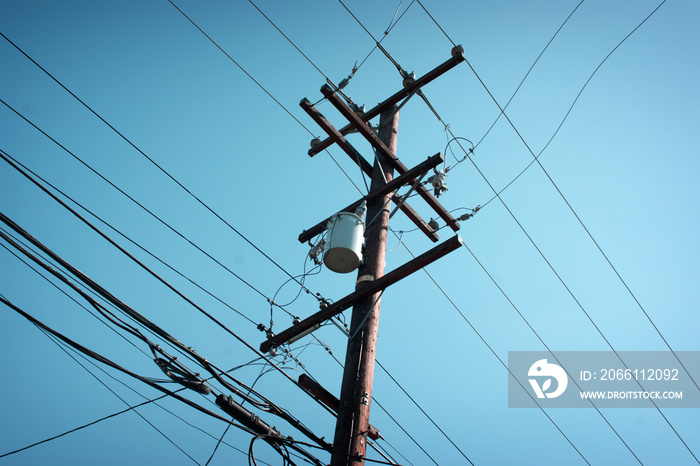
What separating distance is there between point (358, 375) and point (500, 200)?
3.86 m

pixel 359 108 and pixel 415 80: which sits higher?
pixel 415 80

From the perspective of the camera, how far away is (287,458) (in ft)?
18.9

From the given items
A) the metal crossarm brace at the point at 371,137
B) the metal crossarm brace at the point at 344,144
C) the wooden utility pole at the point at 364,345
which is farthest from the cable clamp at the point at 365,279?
the metal crossarm brace at the point at 371,137

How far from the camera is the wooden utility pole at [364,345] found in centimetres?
535

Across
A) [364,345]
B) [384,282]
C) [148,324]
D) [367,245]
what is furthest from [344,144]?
[148,324]

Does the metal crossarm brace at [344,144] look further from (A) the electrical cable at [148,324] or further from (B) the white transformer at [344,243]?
(A) the electrical cable at [148,324]

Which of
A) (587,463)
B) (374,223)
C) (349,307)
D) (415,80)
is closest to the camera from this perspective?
(349,307)

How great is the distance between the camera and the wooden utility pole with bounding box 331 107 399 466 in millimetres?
5348

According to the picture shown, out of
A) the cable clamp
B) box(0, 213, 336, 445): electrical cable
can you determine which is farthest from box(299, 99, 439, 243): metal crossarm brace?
box(0, 213, 336, 445): electrical cable

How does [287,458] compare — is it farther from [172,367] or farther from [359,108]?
[359,108]

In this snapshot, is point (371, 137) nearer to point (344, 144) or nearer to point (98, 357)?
point (344, 144)

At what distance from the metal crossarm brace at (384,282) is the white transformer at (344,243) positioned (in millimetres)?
323

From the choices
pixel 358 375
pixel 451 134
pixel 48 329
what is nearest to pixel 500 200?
pixel 451 134

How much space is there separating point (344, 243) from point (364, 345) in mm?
1089
